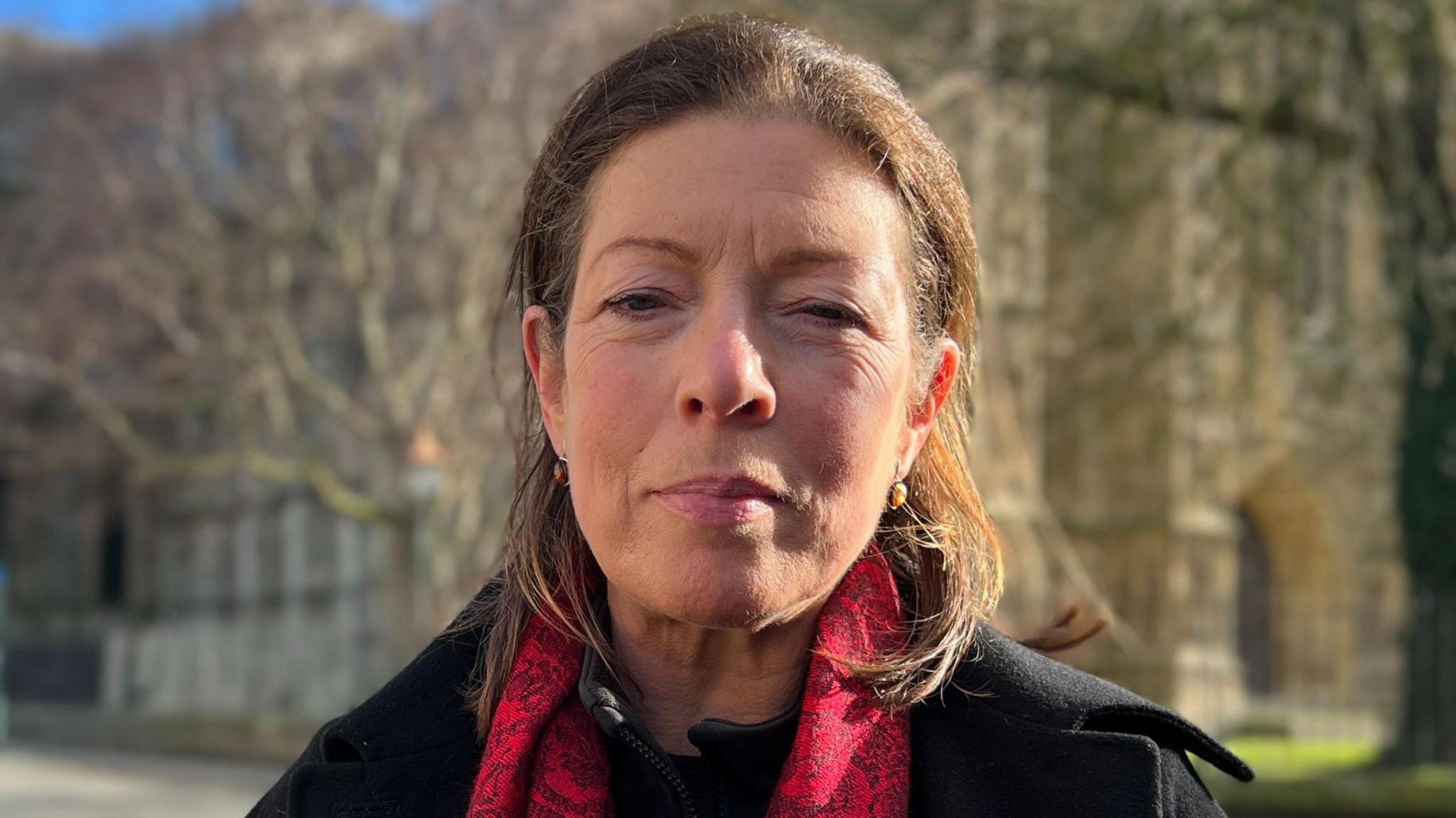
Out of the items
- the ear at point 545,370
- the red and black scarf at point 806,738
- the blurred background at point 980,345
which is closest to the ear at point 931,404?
the red and black scarf at point 806,738

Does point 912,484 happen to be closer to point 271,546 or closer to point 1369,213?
point 1369,213

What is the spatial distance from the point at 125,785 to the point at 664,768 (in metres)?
19.5

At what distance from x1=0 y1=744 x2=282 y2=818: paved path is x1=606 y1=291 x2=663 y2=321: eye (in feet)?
42.4

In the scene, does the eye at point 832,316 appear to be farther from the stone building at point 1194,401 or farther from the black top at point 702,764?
the stone building at point 1194,401

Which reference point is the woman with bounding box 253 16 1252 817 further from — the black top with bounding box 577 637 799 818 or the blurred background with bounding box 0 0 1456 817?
the blurred background with bounding box 0 0 1456 817

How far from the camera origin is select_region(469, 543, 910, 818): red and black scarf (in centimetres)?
197

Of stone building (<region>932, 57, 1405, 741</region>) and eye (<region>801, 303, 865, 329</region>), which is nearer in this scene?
eye (<region>801, 303, 865, 329</region>)

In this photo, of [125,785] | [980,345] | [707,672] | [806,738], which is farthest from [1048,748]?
[125,785]

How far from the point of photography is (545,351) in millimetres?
2205

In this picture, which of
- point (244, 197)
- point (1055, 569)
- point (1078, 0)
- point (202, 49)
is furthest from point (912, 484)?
point (202, 49)

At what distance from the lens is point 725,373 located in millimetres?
1891

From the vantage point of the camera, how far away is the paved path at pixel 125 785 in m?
→ 16.4

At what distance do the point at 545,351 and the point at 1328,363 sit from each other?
68.0 feet

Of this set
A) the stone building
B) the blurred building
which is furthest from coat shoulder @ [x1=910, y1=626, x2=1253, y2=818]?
the stone building
